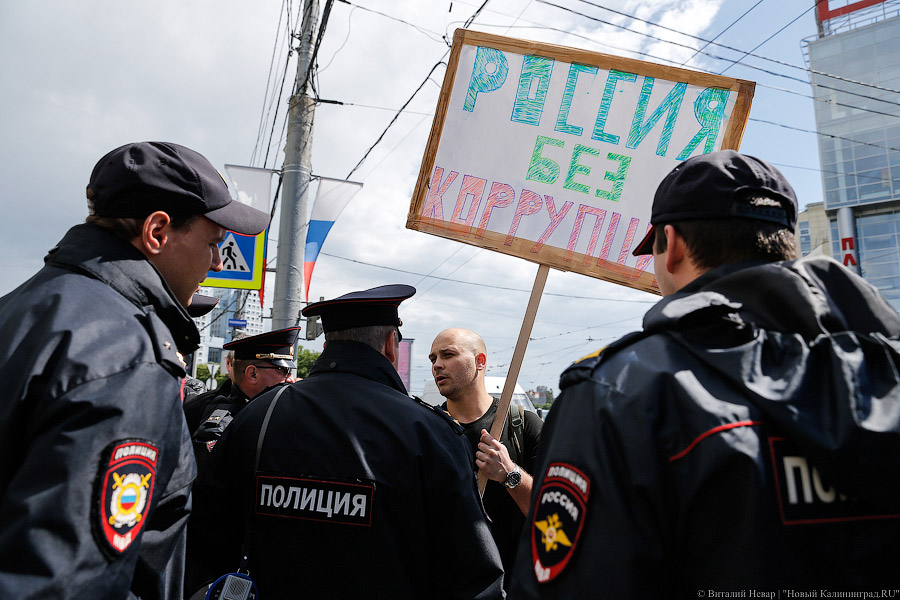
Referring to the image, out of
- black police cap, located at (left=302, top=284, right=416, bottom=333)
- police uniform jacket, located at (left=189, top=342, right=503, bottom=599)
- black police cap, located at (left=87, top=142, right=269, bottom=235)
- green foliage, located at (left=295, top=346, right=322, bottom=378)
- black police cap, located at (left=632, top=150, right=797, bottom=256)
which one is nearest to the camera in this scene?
black police cap, located at (left=632, top=150, right=797, bottom=256)

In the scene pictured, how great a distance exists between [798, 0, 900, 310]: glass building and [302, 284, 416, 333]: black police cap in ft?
184

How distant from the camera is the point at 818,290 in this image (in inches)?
46.8

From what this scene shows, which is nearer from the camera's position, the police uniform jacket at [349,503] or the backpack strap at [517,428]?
the police uniform jacket at [349,503]

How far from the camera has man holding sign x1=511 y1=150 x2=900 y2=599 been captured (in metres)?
1.01

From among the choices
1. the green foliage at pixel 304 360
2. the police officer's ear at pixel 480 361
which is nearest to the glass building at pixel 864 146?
the green foliage at pixel 304 360

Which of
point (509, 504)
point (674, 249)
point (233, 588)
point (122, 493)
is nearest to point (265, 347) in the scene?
point (509, 504)

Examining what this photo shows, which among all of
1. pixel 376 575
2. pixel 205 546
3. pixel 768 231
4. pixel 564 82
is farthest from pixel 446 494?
pixel 564 82

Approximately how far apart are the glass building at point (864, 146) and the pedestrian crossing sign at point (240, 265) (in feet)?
175

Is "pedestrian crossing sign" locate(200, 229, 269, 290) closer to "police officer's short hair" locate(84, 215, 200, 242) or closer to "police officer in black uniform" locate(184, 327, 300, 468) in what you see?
"police officer in black uniform" locate(184, 327, 300, 468)

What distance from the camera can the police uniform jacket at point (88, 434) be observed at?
1104 mm

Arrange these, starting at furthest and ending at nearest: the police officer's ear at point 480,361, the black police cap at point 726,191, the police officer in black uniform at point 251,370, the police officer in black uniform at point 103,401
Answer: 1. the police officer in black uniform at point 251,370
2. the police officer's ear at point 480,361
3. the black police cap at point 726,191
4. the police officer in black uniform at point 103,401

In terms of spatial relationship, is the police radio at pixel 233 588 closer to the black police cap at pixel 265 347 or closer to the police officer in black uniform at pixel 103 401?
the police officer in black uniform at pixel 103 401

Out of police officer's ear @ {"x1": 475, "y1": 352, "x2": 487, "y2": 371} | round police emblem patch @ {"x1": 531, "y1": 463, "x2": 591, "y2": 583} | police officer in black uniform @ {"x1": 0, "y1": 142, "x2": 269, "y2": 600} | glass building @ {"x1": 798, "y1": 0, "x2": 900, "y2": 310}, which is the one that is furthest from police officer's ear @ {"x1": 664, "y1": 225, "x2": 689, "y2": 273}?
glass building @ {"x1": 798, "y1": 0, "x2": 900, "y2": 310}

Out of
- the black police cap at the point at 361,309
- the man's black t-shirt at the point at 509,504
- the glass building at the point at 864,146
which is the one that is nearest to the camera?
the black police cap at the point at 361,309
